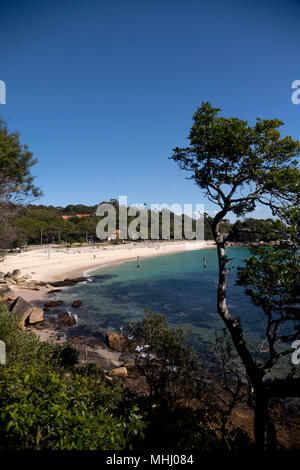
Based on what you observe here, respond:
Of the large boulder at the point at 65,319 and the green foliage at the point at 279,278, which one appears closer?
the green foliage at the point at 279,278

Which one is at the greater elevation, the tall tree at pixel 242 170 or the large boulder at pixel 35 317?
the tall tree at pixel 242 170

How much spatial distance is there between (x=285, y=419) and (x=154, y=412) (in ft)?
21.1

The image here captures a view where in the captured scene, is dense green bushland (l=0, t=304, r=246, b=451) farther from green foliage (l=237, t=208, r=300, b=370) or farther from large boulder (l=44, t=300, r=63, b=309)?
large boulder (l=44, t=300, r=63, b=309)

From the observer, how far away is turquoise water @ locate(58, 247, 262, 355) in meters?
16.3

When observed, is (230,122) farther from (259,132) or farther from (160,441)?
(160,441)

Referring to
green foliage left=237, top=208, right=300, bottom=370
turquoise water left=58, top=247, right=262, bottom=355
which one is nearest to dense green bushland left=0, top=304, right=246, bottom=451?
green foliage left=237, top=208, right=300, bottom=370

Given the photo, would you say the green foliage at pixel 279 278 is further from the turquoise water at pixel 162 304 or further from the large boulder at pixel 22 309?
the large boulder at pixel 22 309

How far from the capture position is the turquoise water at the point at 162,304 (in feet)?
53.5

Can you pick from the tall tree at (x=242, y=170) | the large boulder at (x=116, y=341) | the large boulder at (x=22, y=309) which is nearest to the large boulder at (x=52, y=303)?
the large boulder at (x=22, y=309)

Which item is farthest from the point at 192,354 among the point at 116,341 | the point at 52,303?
the point at 52,303

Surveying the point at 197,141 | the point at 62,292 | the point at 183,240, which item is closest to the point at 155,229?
the point at 183,240

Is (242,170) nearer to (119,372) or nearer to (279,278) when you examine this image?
(279,278)

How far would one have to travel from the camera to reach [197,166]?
6816 millimetres
